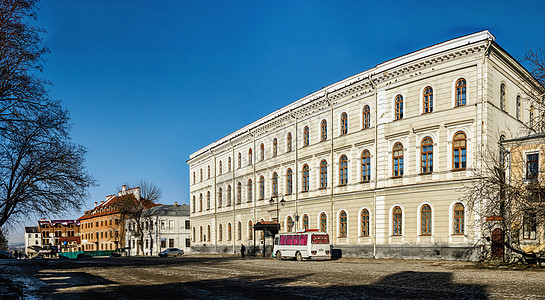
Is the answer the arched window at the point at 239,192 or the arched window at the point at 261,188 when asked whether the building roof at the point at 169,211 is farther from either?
the arched window at the point at 261,188

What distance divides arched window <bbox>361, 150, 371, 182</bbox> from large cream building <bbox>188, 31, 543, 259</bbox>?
0.30ft

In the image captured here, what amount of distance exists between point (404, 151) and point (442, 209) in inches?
192

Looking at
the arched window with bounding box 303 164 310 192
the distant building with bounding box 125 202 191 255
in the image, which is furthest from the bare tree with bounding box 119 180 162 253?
the arched window with bounding box 303 164 310 192

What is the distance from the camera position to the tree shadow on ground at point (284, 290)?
543 inches

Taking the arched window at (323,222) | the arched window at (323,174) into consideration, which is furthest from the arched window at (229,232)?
the arched window at (323,174)

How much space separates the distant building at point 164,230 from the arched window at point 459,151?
59.3 metres

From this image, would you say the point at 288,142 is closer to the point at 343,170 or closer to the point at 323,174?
the point at 323,174

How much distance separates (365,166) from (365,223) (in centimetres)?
427

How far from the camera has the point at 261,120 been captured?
51.7 m

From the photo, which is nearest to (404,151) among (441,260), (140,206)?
(441,260)

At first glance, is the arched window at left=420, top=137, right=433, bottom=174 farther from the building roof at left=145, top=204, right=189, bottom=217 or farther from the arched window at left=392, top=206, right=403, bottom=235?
the building roof at left=145, top=204, right=189, bottom=217

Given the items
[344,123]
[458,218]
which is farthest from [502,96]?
[344,123]

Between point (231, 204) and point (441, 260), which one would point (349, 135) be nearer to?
point (441, 260)

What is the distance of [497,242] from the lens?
28.7 meters
